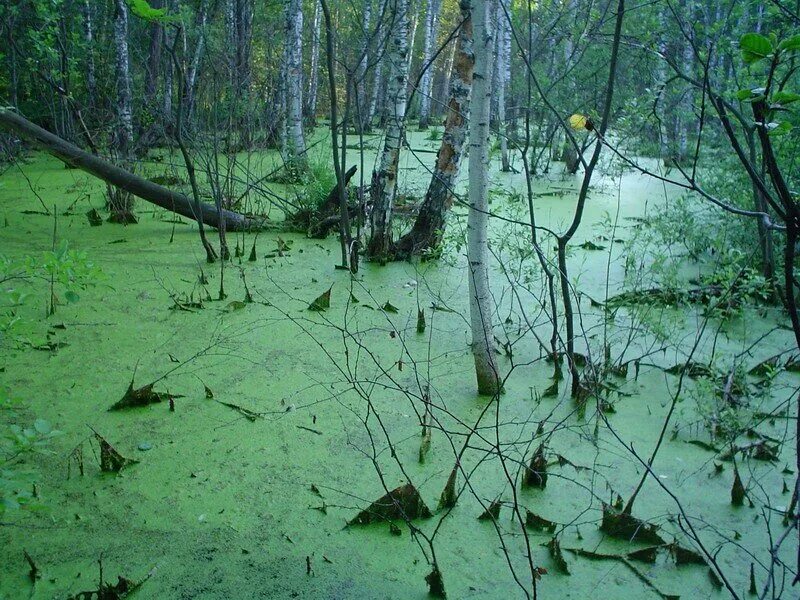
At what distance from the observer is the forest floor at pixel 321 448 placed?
190 cm

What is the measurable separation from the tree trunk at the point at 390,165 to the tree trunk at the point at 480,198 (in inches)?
72.2

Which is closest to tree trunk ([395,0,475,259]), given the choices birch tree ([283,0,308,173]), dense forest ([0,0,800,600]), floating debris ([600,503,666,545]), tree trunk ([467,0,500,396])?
dense forest ([0,0,800,600])

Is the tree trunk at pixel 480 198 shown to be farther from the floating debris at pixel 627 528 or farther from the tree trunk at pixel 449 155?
the tree trunk at pixel 449 155

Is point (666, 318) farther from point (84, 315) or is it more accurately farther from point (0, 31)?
point (0, 31)

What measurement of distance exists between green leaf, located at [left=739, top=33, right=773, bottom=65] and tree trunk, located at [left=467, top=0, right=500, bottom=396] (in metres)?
1.54

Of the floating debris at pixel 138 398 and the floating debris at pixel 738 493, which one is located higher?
the floating debris at pixel 138 398

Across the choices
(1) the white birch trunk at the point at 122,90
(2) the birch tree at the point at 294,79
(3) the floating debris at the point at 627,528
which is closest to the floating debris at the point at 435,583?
(3) the floating debris at the point at 627,528

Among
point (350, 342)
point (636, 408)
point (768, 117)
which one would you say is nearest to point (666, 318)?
point (636, 408)

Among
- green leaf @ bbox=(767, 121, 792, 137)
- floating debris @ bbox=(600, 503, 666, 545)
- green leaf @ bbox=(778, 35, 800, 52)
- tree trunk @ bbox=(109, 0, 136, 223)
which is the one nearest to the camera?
green leaf @ bbox=(778, 35, 800, 52)

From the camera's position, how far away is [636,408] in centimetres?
295

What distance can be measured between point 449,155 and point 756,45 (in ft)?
10.9

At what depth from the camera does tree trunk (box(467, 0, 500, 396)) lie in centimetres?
257

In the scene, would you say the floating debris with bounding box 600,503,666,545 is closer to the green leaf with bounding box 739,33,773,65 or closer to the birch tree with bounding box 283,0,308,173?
the green leaf with bounding box 739,33,773,65

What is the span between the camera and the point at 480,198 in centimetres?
269
